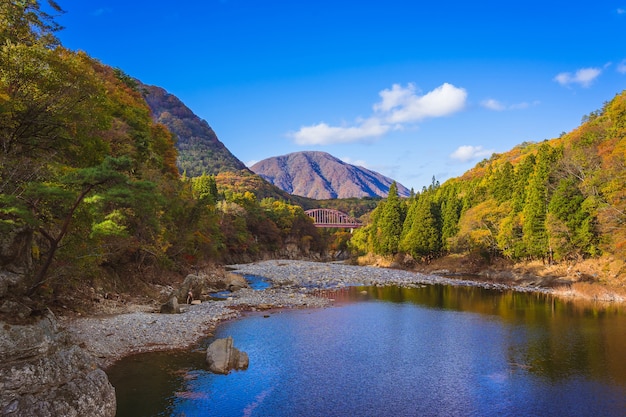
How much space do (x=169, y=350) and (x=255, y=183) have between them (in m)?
160

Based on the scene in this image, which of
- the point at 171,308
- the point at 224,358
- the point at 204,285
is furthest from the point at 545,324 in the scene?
the point at 204,285

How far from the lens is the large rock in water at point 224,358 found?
1661 centimetres

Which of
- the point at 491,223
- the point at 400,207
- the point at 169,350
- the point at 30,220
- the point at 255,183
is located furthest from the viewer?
the point at 255,183

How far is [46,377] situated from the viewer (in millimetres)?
11289

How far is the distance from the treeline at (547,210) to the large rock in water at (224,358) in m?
31.8

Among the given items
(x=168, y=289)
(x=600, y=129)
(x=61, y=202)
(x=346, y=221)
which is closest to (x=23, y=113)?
(x=61, y=202)

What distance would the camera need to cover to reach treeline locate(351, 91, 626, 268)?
3709 cm

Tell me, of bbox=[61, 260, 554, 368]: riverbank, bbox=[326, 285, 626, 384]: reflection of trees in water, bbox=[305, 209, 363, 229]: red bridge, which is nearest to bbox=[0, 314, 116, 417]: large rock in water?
bbox=[61, 260, 554, 368]: riverbank

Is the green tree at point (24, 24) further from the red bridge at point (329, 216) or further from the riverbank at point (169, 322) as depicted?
the red bridge at point (329, 216)

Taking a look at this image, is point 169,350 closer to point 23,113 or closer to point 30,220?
point 30,220

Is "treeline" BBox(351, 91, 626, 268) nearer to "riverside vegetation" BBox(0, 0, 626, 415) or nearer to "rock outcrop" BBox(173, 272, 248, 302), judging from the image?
"riverside vegetation" BBox(0, 0, 626, 415)

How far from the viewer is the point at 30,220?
1222cm

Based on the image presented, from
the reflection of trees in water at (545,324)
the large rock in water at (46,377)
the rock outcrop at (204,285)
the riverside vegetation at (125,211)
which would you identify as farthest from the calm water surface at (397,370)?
the rock outcrop at (204,285)

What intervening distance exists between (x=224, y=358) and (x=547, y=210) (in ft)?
145
